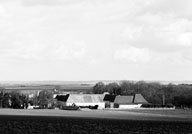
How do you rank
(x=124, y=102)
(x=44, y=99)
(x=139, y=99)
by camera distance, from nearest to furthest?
(x=44, y=99) → (x=124, y=102) → (x=139, y=99)

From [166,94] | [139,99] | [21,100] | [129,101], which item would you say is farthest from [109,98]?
[21,100]

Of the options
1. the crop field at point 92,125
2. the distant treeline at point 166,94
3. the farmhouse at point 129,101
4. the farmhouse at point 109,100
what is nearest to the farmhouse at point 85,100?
the farmhouse at point 109,100

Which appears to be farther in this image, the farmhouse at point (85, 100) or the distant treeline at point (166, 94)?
the farmhouse at point (85, 100)

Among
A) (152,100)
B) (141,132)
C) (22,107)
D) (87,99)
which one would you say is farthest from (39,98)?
(141,132)

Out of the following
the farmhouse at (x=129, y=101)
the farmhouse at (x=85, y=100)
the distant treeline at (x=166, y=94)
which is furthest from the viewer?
the farmhouse at (x=85, y=100)

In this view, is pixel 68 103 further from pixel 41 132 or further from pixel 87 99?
pixel 41 132

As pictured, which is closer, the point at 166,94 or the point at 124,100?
the point at 124,100

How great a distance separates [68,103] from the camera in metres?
172

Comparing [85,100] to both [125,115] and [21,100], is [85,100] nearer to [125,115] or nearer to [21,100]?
[21,100]

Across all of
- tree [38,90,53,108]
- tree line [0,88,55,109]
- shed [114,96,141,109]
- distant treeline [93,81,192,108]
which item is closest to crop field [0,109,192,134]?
tree line [0,88,55,109]

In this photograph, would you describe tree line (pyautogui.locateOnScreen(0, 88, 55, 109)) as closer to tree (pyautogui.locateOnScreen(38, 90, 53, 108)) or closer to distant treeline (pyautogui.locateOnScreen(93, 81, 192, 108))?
tree (pyautogui.locateOnScreen(38, 90, 53, 108))

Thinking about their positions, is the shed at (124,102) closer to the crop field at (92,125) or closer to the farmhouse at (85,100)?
the farmhouse at (85,100)

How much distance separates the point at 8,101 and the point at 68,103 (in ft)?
69.6

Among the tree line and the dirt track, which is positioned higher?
the tree line
